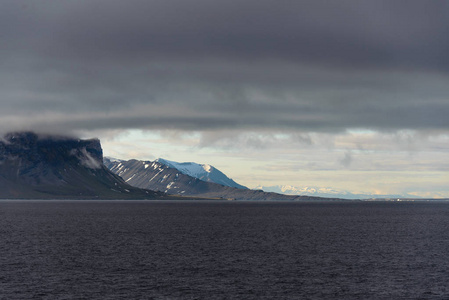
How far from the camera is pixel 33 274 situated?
A: 83.5 m

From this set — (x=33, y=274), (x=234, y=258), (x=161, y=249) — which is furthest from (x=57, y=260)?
(x=234, y=258)

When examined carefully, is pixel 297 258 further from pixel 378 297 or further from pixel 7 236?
pixel 7 236

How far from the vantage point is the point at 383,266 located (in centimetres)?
9388

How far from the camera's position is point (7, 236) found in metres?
149

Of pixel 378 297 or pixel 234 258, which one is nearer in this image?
pixel 378 297

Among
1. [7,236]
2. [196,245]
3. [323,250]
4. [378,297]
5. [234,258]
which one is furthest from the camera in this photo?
[7,236]

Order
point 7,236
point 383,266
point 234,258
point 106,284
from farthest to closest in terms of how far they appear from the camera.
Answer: point 7,236
point 234,258
point 383,266
point 106,284

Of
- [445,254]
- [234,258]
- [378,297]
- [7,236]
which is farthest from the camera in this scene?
[7,236]

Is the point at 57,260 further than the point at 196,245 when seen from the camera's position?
No

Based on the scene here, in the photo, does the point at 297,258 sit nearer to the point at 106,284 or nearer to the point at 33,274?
the point at 106,284

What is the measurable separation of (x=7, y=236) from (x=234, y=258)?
7759 cm

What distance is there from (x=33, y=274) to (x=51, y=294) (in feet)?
53.5

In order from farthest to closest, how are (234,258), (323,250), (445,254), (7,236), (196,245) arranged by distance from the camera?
1. (7,236)
2. (196,245)
3. (323,250)
4. (445,254)
5. (234,258)

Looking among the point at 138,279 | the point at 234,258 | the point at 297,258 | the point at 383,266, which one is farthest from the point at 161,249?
the point at 383,266
